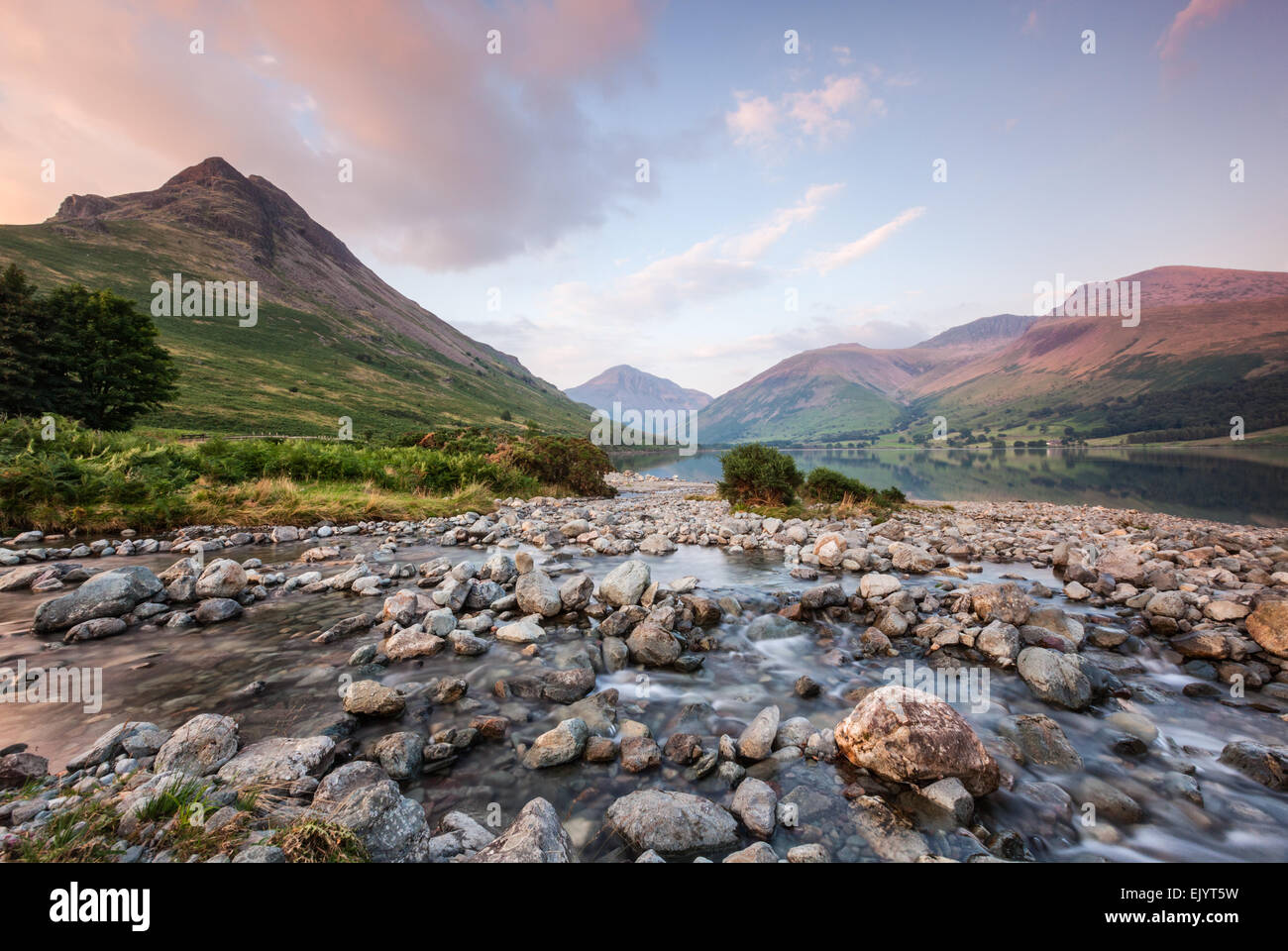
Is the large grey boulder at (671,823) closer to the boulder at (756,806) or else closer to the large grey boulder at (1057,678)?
the boulder at (756,806)

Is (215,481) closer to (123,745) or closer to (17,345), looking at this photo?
(123,745)

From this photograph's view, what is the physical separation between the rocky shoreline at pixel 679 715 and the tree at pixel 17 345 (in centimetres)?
2302

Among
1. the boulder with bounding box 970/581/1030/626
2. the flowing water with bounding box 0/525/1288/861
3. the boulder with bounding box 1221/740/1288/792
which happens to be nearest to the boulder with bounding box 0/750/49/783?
the flowing water with bounding box 0/525/1288/861

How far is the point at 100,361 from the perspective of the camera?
27.2 metres

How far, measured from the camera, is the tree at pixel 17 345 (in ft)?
77.7

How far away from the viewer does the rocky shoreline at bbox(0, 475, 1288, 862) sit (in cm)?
339

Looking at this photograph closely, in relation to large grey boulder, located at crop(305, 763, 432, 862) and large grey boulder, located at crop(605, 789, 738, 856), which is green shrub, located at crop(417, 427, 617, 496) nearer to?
large grey boulder, located at crop(305, 763, 432, 862)

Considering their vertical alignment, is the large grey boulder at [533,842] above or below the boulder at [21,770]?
below

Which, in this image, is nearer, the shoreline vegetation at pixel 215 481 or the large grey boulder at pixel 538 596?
the large grey boulder at pixel 538 596

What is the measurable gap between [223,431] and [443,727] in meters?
70.8

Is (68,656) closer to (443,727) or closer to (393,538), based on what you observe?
(443,727)

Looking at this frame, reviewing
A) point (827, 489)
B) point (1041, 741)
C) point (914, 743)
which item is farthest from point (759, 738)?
point (827, 489)

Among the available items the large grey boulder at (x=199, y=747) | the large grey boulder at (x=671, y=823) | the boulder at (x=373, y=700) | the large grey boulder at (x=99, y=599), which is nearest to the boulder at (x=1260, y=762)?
the large grey boulder at (x=671, y=823)

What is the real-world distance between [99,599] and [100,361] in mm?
32612
